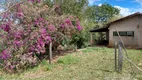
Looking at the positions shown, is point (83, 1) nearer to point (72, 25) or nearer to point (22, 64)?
point (72, 25)

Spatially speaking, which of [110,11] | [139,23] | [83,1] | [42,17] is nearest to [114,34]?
[139,23]

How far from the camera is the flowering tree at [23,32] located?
8.87 m

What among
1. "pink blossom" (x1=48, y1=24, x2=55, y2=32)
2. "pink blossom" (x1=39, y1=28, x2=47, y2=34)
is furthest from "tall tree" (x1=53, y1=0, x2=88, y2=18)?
"pink blossom" (x1=39, y1=28, x2=47, y2=34)

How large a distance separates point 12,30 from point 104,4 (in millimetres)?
47983

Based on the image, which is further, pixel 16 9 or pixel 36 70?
pixel 16 9

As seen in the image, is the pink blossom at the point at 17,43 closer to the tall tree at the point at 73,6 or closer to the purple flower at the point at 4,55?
the purple flower at the point at 4,55

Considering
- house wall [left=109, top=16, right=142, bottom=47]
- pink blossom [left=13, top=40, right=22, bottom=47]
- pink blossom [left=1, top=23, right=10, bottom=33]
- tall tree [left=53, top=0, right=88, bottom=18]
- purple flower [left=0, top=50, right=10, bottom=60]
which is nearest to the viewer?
purple flower [left=0, top=50, right=10, bottom=60]

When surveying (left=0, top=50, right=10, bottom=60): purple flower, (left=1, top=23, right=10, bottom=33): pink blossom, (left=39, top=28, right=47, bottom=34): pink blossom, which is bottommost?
(left=0, top=50, right=10, bottom=60): purple flower

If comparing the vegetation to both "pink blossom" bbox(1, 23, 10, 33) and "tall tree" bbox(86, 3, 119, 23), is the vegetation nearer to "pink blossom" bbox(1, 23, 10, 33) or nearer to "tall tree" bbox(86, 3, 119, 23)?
"pink blossom" bbox(1, 23, 10, 33)

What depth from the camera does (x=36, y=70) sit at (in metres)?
9.19

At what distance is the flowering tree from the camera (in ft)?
29.1

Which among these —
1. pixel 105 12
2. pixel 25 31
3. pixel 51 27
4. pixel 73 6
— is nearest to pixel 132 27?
pixel 73 6

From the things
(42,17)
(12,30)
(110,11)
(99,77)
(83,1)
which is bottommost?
(99,77)

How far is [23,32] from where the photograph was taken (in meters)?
9.25
